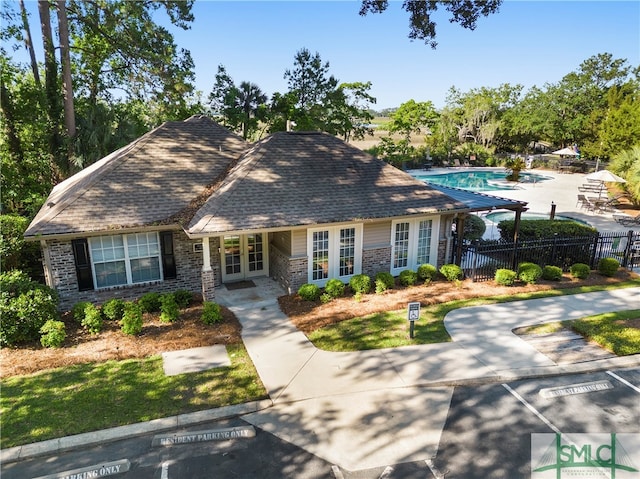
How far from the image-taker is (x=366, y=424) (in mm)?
7754

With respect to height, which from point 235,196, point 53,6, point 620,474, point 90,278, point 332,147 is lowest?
point 620,474

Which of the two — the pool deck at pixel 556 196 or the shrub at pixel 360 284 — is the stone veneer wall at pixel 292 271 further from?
the pool deck at pixel 556 196

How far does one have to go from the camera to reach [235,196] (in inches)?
523

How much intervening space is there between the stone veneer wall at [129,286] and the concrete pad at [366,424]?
22.8 ft

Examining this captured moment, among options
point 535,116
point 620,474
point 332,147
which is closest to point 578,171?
point 535,116

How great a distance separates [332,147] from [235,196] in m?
4.91

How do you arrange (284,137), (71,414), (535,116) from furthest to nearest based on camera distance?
(535,116)
(284,137)
(71,414)

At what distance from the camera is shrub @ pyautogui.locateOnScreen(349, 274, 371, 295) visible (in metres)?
13.8

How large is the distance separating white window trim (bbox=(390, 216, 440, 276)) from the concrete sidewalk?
3.39 m

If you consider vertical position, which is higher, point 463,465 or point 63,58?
point 63,58

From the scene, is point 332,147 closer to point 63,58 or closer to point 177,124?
point 177,124

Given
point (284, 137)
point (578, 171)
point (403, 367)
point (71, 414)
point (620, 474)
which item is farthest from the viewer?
point (578, 171)

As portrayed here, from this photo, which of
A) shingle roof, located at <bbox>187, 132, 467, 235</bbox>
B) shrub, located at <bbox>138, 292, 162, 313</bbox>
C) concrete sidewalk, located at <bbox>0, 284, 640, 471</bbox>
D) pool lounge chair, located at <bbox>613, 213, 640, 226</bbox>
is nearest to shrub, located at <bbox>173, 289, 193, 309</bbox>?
shrub, located at <bbox>138, 292, 162, 313</bbox>

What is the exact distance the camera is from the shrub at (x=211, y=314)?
11711 mm
